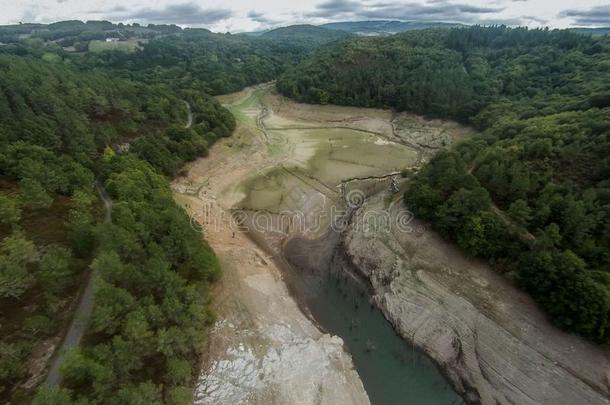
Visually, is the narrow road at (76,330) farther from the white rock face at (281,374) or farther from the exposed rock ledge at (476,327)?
the exposed rock ledge at (476,327)

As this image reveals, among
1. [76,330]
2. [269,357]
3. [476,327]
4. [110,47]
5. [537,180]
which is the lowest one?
[476,327]

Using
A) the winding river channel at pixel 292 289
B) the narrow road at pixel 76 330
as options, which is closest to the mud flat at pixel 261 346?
the winding river channel at pixel 292 289

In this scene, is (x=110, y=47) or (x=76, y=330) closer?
(x=76, y=330)

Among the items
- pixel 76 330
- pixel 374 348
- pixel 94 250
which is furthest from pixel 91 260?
pixel 374 348

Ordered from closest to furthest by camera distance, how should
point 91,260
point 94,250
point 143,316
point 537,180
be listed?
point 143,316 < point 94,250 < point 91,260 < point 537,180

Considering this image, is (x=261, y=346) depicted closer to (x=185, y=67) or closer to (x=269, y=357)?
(x=269, y=357)

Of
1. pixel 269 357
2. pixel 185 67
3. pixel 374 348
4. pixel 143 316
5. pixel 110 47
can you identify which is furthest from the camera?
pixel 110 47
